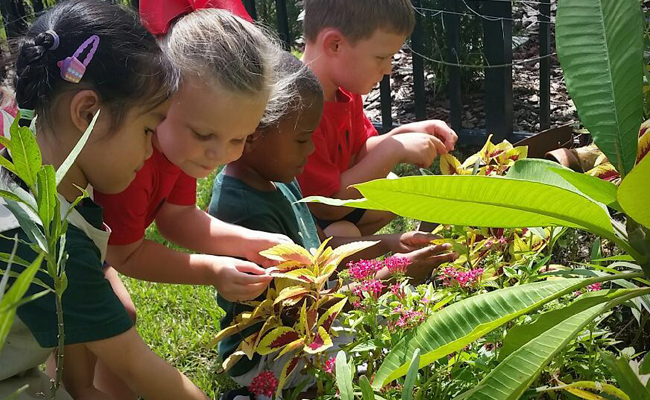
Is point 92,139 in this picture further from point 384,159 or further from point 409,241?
point 384,159

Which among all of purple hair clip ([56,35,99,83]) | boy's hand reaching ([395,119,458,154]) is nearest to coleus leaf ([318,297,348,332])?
purple hair clip ([56,35,99,83])

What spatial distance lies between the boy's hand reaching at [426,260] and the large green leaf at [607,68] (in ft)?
2.32

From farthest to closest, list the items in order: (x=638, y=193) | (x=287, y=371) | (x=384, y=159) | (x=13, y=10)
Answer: (x=13, y=10) → (x=384, y=159) → (x=287, y=371) → (x=638, y=193)

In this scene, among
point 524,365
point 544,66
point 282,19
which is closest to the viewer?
point 524,365

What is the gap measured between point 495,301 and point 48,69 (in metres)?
1.18

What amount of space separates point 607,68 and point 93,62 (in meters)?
1.17

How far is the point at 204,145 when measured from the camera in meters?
2.18

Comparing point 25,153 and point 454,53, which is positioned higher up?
point 25,153

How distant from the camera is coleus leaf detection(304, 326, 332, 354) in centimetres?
156

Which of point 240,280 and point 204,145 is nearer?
point 240,280

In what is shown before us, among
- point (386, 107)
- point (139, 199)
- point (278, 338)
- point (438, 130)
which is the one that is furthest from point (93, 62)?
point (386, 107)

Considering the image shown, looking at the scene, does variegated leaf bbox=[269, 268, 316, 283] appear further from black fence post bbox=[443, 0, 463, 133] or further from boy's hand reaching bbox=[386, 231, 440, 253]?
black fence post bbox=[443, 0, 463, 133]

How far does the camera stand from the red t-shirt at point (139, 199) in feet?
7.47

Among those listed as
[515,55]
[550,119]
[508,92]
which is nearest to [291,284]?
[508,92]
